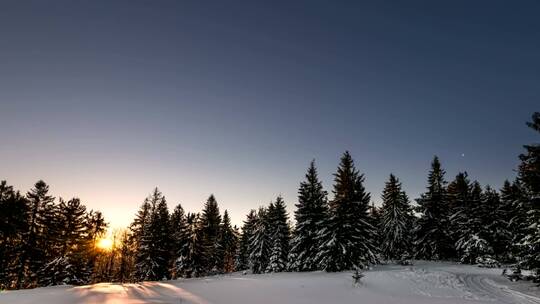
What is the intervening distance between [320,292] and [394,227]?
33158 millimetres

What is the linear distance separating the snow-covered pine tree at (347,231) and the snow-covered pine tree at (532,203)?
1405 centimetres

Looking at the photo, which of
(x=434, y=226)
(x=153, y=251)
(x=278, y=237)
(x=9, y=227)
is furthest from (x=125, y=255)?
(x=434, y=226)

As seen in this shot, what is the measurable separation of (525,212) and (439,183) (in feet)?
97.3

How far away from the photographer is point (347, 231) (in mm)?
33156

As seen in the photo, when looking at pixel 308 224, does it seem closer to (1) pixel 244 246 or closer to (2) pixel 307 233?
(2) pixel 307 233

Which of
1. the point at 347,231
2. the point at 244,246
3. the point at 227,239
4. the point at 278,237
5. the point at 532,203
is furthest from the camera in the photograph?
the point at 227,239

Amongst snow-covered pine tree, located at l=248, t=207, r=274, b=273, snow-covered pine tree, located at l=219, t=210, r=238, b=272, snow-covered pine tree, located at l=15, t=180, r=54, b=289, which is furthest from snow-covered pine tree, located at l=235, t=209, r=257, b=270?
snow-covered pine tree, located at l=15, t=180, r=54, b=289

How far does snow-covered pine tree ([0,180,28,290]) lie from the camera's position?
3456 centimetres

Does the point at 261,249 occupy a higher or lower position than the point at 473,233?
lower

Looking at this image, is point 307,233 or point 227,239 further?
point 227,239

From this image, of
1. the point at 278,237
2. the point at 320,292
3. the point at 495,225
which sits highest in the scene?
the point at 495,225

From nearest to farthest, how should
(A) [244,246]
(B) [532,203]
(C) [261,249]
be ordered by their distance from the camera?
(B) [532,203] → (C) [261,249] → (A) [244,246]

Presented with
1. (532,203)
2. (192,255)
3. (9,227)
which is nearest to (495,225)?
(532,203)

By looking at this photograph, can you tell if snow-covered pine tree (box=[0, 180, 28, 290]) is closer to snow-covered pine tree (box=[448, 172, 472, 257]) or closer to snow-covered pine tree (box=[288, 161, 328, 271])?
snow-covered pine tree (box=[288, 161, 328, 271])
